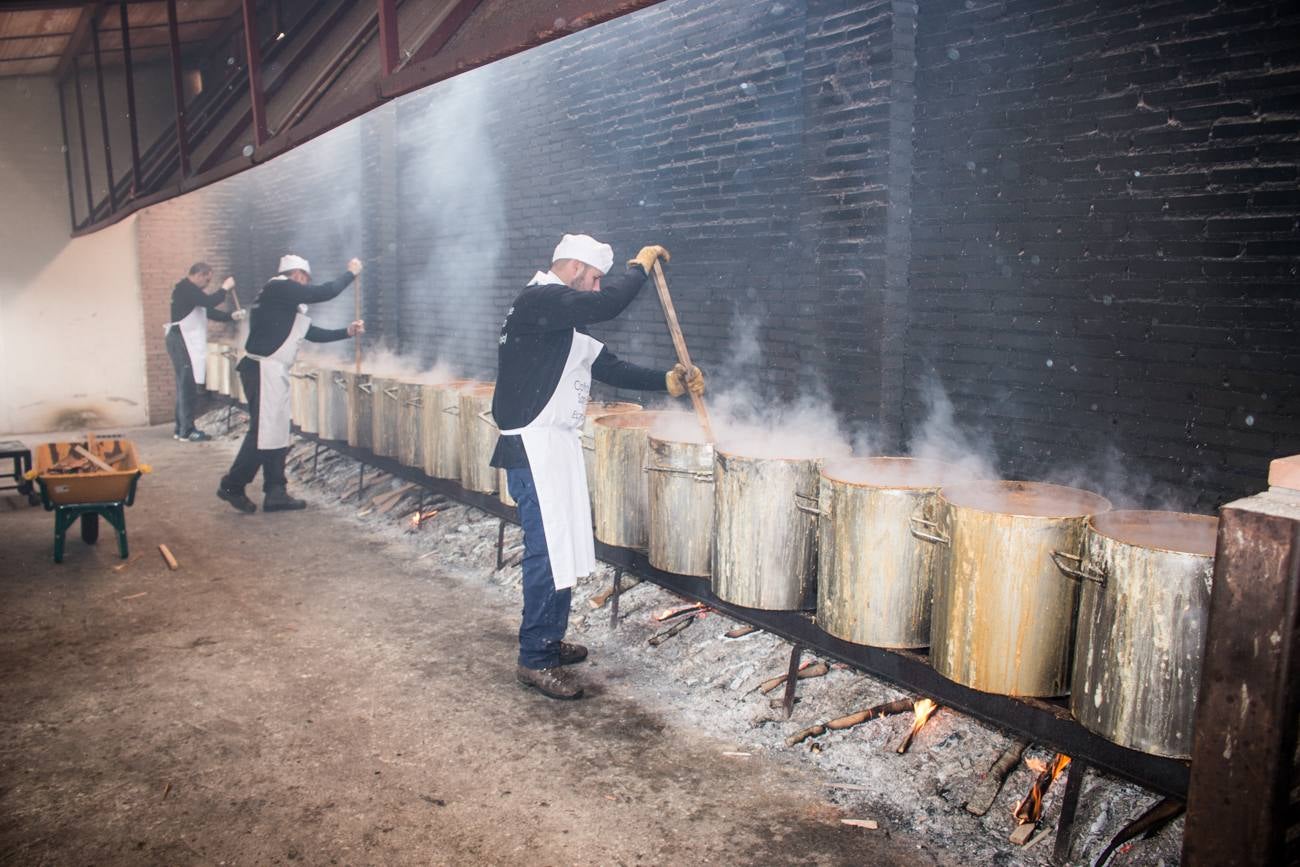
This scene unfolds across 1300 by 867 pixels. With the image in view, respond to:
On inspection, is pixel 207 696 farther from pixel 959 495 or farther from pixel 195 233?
pixel 195 233

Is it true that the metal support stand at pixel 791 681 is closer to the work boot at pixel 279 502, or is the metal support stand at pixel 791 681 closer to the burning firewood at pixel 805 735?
the burning firewood at pixel 805 735

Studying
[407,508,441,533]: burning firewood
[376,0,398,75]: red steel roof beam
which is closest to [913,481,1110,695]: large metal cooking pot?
[376,0,398,75]: red steel roof beam

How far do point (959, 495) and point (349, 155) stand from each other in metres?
10.1

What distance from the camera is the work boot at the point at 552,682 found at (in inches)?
182

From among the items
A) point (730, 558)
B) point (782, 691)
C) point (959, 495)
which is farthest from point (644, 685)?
point (959, 495)

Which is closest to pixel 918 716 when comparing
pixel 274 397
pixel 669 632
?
pixel 669 632

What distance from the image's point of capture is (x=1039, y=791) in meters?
3.50

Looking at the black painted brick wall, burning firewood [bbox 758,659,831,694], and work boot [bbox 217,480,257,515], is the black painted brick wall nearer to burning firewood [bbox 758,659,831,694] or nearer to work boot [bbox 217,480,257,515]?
burning firewood [bbox 758,659,831,694]

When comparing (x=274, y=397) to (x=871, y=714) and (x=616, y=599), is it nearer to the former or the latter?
(x=616, y=599)

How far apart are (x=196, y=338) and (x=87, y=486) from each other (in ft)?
22.2

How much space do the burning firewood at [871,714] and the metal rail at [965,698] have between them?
0.96 ft

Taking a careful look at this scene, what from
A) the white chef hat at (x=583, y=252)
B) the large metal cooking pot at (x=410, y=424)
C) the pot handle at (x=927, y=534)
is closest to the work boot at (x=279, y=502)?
the large metal cooking pot at (x=410, y=424)

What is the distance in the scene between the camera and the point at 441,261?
1001cm

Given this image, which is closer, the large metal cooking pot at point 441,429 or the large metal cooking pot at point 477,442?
the large metal cooking pot at point 477,442
